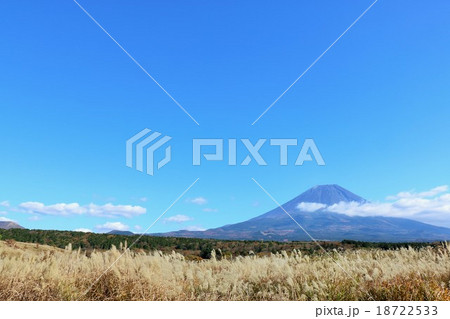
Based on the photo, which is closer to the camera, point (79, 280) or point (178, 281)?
point (79, 280)

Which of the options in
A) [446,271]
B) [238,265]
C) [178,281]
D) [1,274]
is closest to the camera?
[1,274]

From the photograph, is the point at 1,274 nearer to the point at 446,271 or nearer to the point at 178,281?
the point at 178,281

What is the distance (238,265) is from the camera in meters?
11.2
